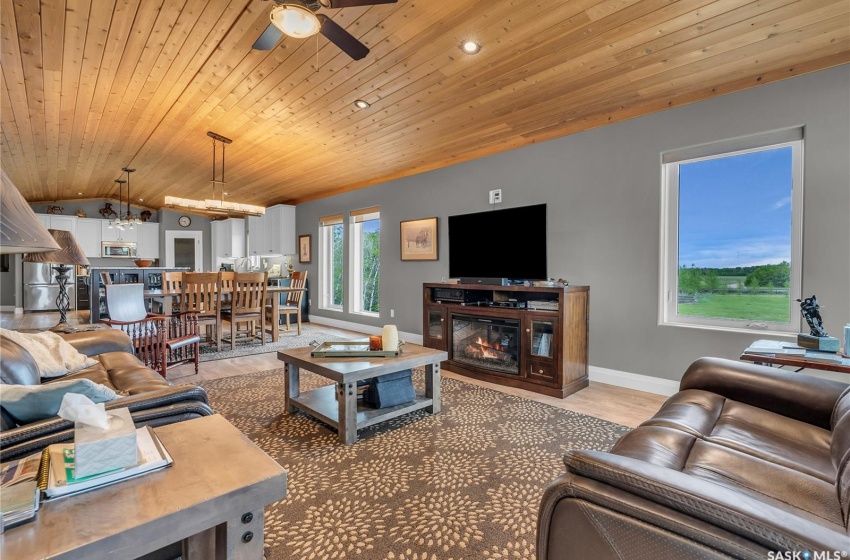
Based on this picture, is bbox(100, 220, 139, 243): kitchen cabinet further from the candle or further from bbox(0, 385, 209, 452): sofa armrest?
bbox(0, 385, 209, 452): sofa armrest

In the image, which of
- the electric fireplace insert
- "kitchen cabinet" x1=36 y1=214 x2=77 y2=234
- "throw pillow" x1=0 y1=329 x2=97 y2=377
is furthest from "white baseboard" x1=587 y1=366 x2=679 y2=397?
"kitchen cabinet" x1=36 y1=214 x2=77 y2=234

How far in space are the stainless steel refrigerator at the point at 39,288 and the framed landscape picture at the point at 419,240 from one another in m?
8.08

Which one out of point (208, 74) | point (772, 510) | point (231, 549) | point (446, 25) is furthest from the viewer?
point (208, 74)

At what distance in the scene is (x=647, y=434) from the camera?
139 centimetres

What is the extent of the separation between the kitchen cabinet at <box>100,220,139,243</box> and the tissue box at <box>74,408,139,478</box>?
1071 centimetres

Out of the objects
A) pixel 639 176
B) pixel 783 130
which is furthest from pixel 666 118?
pixel 783 130

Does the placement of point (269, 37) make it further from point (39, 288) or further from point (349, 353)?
point (39, 288)

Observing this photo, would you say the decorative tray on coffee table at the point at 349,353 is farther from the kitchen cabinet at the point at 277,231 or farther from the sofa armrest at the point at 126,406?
the kitchen cabinet at the point at 277,231

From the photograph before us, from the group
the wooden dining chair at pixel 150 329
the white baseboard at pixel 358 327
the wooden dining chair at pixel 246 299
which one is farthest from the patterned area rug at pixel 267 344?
the wooden dining chair at pixel 150 329

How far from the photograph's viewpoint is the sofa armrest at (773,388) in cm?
155

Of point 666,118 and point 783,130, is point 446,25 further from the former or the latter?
point 783,130

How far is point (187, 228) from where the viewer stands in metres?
9.90

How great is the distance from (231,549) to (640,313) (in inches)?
136

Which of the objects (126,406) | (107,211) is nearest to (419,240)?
(126,406)
